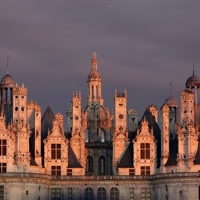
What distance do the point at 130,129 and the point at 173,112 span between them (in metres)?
5.95

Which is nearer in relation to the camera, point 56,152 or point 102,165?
point 56,152

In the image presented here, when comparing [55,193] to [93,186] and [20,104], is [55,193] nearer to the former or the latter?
[93,186]

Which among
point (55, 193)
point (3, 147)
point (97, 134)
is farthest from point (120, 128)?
point (3, 147)

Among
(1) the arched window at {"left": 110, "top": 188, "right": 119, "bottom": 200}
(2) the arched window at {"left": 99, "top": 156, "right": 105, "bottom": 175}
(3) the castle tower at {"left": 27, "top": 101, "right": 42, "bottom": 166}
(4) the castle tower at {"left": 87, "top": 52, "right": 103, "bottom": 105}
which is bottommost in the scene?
(1) the arched window at {"left": 110, "top": 188, "right": 119, "bottom": 200}

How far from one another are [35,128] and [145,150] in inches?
508

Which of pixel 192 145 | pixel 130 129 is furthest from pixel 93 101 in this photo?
pixel 192 145

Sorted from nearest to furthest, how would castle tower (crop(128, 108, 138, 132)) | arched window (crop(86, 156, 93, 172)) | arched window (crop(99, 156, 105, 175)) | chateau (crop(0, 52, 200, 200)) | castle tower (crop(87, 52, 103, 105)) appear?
chateau (crop(0, 52, 200, 200)) → castle tower (crop(128, 108, 138, 132)) → arched window (crop(99, 156, 105, 175)) → arched window (crop(86, 156, 93, 172)) → castle tower (crop(87, 52, 103, 105))

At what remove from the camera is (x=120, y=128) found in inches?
6688

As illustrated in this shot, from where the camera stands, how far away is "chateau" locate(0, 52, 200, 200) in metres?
164

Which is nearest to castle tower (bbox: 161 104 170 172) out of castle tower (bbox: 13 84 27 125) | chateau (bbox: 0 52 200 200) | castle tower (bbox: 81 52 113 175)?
chateau (bbox: 0 52 200 200)

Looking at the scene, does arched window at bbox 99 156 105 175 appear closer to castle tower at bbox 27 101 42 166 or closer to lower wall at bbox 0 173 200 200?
lower wall at bbox 0 173 200 200

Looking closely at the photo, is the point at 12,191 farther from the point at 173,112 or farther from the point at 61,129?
the point at 173,112

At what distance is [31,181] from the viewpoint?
165 metres

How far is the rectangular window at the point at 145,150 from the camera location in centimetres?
16850
